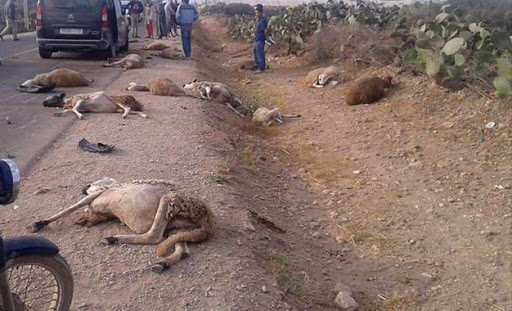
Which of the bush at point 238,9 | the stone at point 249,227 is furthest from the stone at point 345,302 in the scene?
the bush at point 238,9

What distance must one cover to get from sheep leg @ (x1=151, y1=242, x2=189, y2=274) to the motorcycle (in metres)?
0.83

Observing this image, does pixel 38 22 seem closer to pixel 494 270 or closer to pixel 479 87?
pixel 479 87

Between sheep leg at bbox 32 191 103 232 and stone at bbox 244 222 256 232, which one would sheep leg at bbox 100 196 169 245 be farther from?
stone at bbox 244 222 256 232

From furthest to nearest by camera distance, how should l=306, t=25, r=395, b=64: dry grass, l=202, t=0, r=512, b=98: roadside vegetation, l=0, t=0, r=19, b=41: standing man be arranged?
l=0, t=0, r=19, b=41: standing man
l=306, t=25, r=395, b=64: dry grass
l=202, t=0, r=512, b=98: roadside vegetation

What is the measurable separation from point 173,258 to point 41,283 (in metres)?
1.16

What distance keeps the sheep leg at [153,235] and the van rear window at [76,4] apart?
39.1 ft

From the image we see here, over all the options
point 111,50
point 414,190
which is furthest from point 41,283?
point 111,50

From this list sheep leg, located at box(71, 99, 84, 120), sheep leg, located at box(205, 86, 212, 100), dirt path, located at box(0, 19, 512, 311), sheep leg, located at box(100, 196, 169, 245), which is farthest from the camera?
sheep leg, located at box(205, 86, 212, 100)

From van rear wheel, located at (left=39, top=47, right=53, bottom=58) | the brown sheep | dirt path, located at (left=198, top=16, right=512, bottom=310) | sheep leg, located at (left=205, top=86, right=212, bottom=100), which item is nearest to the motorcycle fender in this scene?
dirt path, located at (left=198, top=16, right=512, bottom=310)

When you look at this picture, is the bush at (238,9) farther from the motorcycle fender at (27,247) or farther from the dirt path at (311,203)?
the motorcycle fender at (27,247)

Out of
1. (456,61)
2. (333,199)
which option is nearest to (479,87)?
(456,61)

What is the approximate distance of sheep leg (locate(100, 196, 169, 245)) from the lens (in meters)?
4.80

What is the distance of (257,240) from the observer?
5.50 m

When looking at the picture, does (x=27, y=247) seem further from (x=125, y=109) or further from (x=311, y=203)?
(x=125, y=109)
